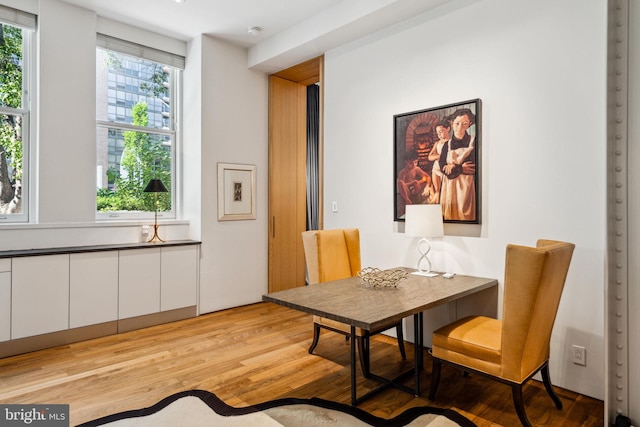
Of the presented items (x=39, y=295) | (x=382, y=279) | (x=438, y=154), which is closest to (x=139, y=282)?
(x=39, y=295)

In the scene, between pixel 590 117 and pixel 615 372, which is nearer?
pixel 615 372

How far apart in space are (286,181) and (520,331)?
350 centimetres

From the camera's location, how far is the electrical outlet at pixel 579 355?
244 centimetres

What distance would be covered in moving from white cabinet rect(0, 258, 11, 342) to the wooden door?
2.55 meters

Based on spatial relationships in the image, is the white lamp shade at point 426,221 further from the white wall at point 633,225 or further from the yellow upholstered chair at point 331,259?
the white wall at point 633,225

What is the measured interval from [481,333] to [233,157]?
128 inches

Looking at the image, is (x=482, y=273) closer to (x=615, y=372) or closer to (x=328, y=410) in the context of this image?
(x=615, y=372)

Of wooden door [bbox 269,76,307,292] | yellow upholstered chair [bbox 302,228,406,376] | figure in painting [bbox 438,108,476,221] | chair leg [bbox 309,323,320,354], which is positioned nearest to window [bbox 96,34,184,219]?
wooden door [bbox 269,76,307,292]

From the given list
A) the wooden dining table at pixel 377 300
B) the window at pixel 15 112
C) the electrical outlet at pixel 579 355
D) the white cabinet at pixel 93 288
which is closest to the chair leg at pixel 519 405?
the wooden dining table at pixel 377 300

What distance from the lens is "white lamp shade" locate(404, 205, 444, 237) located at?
285 cm

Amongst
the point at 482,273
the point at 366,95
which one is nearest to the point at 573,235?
the point at 482,273

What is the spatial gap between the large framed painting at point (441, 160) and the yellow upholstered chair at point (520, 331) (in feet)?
2.54

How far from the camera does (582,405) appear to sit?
7.64ft

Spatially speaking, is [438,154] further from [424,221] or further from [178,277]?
[178,277]
